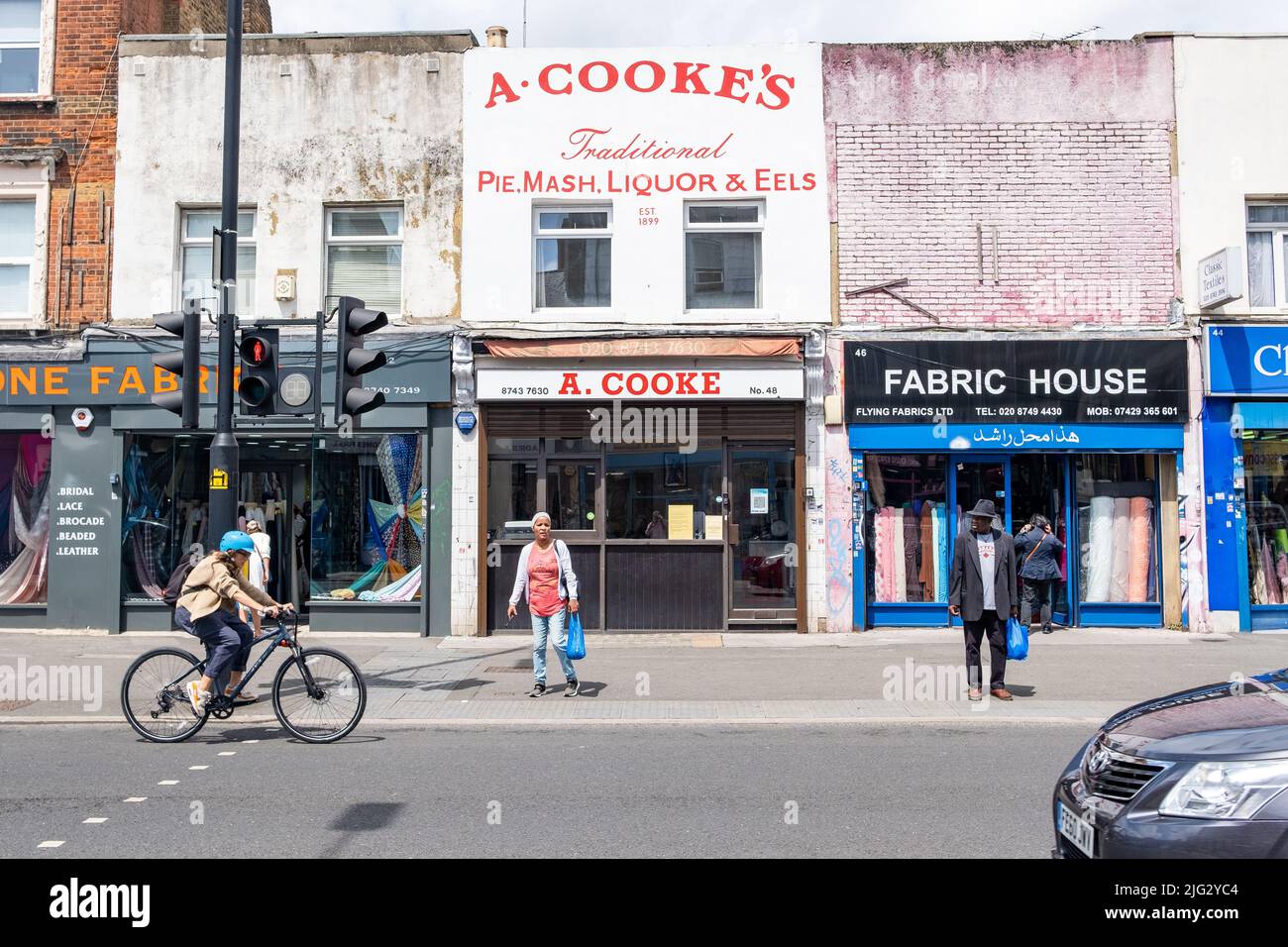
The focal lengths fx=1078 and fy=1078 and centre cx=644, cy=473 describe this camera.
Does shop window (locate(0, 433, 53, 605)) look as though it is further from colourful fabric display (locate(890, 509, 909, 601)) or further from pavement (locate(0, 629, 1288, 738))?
colourful fabric display (locate(890, 509, 909, 601))

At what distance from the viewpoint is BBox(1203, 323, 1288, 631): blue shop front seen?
1432 cm

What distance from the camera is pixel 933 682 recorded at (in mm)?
11258

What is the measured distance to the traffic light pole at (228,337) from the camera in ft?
32.5

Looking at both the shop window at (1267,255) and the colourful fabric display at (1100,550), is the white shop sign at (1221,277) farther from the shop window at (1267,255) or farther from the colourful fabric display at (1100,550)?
the colourful fabric display at (1100,550)

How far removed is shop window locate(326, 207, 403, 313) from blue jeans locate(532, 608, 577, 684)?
6.40 metres

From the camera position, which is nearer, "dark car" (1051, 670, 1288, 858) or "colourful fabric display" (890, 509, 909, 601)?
"dark car" (1051, 670, 1288, 858)

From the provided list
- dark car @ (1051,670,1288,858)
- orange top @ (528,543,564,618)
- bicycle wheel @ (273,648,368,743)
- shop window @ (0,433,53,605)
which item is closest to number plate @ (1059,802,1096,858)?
dark car @ (1051,670,1288,858)

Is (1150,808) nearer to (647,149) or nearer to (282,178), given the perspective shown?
(647,149)

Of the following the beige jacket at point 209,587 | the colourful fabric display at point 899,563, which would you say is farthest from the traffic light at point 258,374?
the colourful fabric display at point 899,563

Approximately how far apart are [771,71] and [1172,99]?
18.0 ft

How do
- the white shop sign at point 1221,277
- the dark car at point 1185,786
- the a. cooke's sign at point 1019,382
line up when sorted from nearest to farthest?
the dark car at point 1185,786, the white shop sign at point 1221,277, the a. cooke's sign at point 1019,382

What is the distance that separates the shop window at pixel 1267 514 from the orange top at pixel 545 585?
9995mm

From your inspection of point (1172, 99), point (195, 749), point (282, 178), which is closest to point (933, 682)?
point (195, 749)

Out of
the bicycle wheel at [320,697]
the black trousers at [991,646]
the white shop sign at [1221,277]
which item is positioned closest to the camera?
the bicycle wheel at [320,697]
